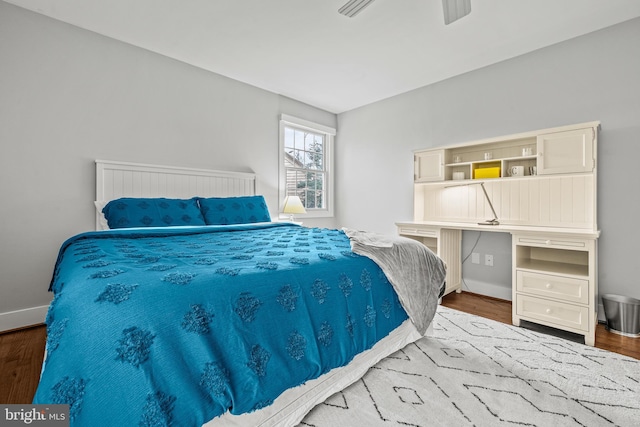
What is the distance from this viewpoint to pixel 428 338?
7.09 feet

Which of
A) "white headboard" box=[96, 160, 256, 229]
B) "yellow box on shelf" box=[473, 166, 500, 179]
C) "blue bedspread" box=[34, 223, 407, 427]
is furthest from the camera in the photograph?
"yellow box on shelf" box=[473, 166, 500, 179]

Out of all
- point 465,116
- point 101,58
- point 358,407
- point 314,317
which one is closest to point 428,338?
point 358,407

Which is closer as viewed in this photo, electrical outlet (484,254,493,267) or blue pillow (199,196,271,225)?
blue pillow (199,196,271,225)

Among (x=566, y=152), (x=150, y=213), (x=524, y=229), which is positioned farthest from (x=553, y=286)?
(x=150, y=213)

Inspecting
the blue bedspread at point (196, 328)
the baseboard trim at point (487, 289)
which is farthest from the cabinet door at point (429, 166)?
the blue bedspread at point (196, 328)

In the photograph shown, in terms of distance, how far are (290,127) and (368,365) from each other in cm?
348

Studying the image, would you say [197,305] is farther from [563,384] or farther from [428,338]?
[563,384]

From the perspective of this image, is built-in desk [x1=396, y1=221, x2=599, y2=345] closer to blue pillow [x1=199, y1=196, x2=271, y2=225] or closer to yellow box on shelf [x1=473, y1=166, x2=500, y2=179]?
yellow box on shelf [x1=473, y1=166, x2=500, y2=179]

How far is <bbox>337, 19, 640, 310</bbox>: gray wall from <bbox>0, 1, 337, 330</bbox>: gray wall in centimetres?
239

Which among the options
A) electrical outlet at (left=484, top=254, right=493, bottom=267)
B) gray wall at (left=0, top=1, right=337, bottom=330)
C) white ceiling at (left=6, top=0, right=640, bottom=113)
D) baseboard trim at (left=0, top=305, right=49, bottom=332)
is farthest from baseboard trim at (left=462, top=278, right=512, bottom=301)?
baseboard trim at (left=0, top=305, right=49, bottom=332)

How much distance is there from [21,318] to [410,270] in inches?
121

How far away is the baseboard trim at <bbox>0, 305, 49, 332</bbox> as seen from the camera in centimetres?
233

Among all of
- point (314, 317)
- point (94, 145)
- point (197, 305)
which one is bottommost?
point (314, 317)

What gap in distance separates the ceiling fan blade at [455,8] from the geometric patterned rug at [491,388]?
2.26m
